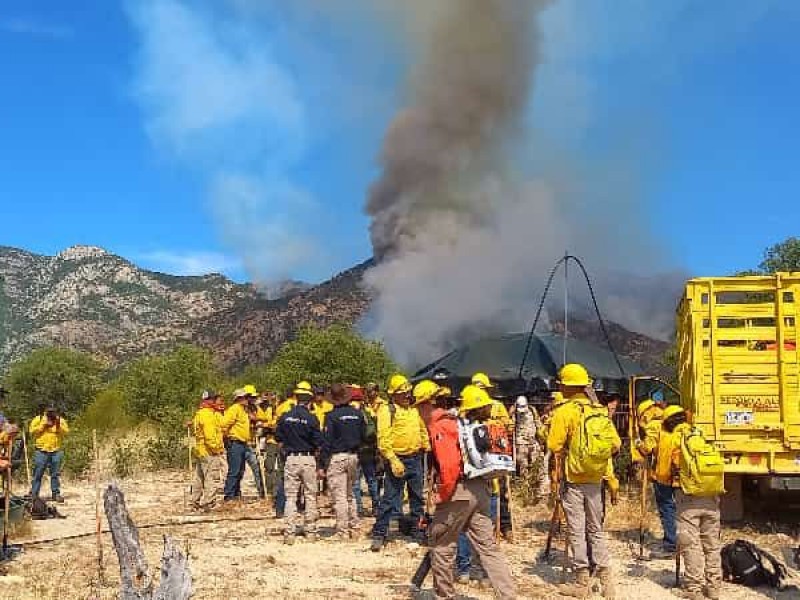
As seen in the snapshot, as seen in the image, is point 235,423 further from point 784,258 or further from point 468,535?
point 784,258

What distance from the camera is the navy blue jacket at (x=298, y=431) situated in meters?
10.3

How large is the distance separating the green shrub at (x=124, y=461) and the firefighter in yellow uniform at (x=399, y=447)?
9.75 m

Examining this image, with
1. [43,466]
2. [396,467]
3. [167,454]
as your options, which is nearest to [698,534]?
[396,467]

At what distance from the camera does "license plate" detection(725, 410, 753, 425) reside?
9.58 m

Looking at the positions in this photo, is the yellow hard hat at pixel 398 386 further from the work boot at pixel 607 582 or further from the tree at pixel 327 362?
the tree at pixel 327 362

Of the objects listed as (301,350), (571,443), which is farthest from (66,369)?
(571,443)

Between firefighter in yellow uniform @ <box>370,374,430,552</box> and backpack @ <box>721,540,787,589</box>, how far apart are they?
3340 millimetres

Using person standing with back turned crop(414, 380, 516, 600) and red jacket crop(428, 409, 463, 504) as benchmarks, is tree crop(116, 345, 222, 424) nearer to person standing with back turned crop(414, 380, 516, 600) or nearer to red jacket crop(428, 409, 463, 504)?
person standing with back turned crop(414, 380, 516, 600)

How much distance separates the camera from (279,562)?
881 centimetres

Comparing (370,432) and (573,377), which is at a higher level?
(573,377)

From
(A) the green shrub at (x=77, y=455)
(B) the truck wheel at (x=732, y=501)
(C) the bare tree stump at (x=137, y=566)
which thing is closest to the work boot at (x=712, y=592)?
(B) the truck wheel at (x=732, y=501)

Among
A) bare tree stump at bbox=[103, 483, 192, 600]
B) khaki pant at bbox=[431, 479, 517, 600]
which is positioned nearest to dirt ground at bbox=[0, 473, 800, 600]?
khaki pant at bbox=[431, 479, 517, 600]

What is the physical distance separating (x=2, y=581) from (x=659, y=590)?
20.2 feet

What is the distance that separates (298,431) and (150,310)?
81543 mm
